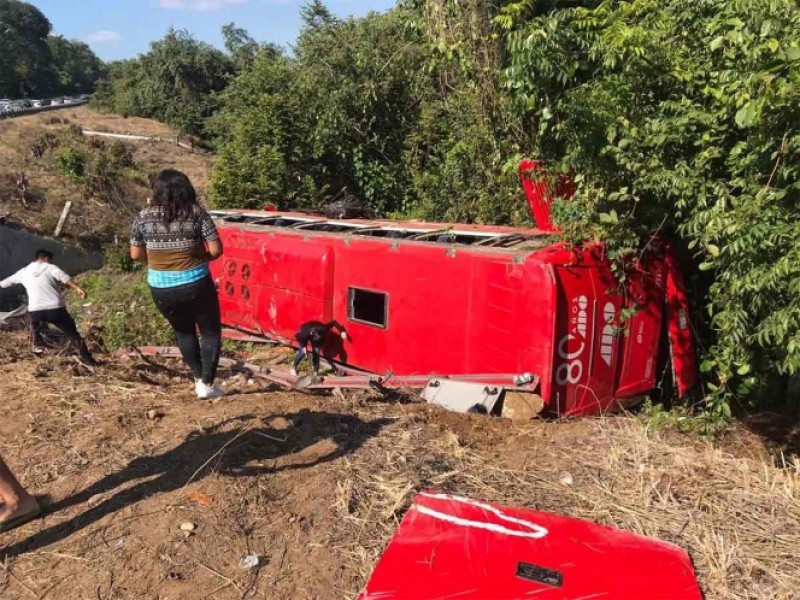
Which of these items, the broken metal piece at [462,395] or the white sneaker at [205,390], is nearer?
the white sneaker at [205,390]

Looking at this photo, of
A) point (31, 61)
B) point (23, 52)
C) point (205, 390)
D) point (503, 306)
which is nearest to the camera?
point (205, 390)

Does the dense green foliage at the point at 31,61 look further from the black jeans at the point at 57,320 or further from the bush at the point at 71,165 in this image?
the black jeans at the point at 57,320

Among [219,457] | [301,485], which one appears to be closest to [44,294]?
[219,457]

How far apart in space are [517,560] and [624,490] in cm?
114

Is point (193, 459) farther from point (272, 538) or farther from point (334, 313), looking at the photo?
point (334, 313)

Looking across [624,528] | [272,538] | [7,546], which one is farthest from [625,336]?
[7,546]

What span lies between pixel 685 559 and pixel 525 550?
80 cm

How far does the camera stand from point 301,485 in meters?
3.93

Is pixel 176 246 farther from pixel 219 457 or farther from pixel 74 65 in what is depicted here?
pixel 74 65

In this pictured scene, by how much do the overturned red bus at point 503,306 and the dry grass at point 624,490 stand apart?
2.87ft

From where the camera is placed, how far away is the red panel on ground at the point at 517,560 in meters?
3.02

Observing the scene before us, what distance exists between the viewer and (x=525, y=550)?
3301mm

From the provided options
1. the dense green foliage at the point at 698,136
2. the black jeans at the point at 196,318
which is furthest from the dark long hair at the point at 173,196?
the dense green foliage at the point at 698,136

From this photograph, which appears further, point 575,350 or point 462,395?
point 462,395
